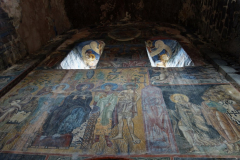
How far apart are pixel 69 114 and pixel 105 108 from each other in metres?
0.72

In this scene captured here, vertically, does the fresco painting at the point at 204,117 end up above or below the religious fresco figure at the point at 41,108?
below

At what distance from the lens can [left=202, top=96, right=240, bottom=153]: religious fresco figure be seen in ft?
9.57

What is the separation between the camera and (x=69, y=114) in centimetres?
372

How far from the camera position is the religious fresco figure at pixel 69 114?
335 cm

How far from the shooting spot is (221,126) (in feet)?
10.5

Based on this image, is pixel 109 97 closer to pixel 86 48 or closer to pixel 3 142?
pixel 3 142

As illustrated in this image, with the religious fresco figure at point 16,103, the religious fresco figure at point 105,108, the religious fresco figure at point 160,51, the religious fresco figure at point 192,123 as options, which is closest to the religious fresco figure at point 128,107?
the religious fresco figure at point 105,108

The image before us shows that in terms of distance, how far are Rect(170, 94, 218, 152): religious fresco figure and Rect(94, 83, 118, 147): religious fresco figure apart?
122cm

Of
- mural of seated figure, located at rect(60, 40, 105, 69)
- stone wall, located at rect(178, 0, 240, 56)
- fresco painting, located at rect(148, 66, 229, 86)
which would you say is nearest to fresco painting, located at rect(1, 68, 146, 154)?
fresco painting, located at rect(148, 66, 229, 86)

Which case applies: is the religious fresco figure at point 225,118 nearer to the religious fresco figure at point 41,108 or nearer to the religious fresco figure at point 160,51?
the religious fresco figure at point 41,108

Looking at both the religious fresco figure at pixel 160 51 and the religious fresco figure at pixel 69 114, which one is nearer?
the religious fresco figure at pixel 69 114

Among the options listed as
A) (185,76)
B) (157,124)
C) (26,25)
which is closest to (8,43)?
(26,25)

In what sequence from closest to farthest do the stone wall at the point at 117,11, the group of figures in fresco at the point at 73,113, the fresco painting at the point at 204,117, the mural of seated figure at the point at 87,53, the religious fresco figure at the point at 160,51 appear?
the fresco painting at the point at 204,117, the group of figures in fresco at the point at 73,113, the mural of seated figure at the point at 87,53, the religious fresco figure at the point at 160,51, the stone wall at the point at 117,11

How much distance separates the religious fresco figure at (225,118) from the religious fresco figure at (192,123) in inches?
5.9
